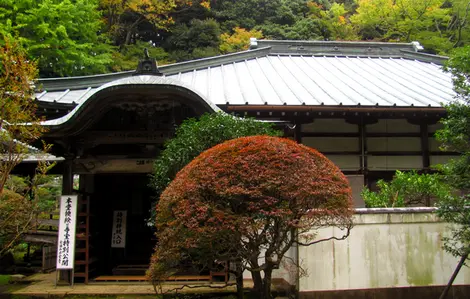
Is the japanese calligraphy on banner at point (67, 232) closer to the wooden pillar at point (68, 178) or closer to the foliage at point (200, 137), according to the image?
the wooden pillar at point (68, 178)

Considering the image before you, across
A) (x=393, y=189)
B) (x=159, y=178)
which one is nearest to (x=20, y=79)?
(x=159, y=178)

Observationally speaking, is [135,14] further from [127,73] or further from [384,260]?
[384,260]

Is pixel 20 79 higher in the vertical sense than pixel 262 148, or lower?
higher

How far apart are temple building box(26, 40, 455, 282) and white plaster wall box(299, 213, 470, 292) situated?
1903 millimetres

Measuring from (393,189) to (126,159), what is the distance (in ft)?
19.6

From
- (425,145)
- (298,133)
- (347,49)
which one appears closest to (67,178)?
(298,133)

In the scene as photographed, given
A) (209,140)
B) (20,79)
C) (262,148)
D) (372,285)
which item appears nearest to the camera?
(262,148)

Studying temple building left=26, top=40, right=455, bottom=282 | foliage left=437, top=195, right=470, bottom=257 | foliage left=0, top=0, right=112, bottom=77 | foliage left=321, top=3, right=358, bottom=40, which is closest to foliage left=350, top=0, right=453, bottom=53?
foliage left=321, top=3, right=358, bottom=40

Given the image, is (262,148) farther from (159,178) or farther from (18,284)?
(18,284)

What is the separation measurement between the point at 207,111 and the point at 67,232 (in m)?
3.85

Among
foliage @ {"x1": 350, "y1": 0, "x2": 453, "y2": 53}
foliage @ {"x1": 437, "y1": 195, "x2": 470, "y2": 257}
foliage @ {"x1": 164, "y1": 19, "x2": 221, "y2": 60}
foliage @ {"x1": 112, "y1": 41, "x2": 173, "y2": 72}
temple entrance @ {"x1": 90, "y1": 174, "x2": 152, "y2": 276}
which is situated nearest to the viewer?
foliage @ {"x1": 437, "y1": 195, "x2": 470, "y2": 257}

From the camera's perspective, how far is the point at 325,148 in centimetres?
1118

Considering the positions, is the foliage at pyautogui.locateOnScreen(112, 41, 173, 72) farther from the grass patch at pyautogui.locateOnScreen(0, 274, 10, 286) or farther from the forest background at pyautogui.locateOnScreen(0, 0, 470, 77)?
the grass patch at pyautogui.locateOnScreen(0, 274, 10, 286)

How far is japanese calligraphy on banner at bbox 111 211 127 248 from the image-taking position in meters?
10.8
